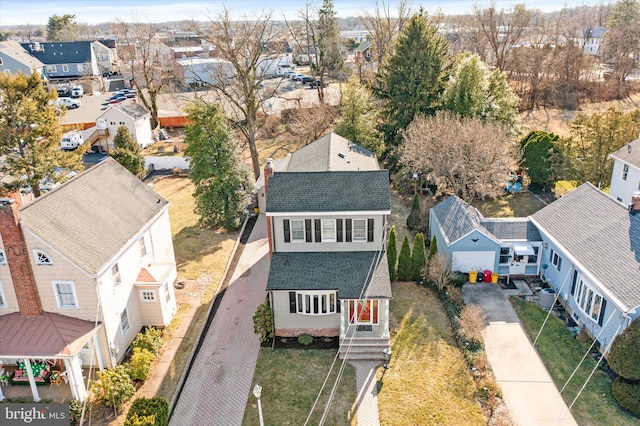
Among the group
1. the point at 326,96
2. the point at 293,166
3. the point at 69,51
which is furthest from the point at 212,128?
the point at 69,51

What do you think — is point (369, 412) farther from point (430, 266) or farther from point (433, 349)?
point (430, 266)

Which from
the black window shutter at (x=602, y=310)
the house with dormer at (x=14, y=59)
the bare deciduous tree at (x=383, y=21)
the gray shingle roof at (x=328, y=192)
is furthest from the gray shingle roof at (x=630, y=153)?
the house with dormer at (x=14, y=59)

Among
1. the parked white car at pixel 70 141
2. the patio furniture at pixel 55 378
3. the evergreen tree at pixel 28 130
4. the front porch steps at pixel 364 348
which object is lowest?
the front porch steps at pixel 364 348

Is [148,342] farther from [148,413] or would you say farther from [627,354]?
[627,354]

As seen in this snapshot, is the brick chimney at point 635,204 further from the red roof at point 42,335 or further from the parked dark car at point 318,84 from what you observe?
the parked dark car at point 318,84

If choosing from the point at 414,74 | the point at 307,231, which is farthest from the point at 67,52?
the point at 307,231
